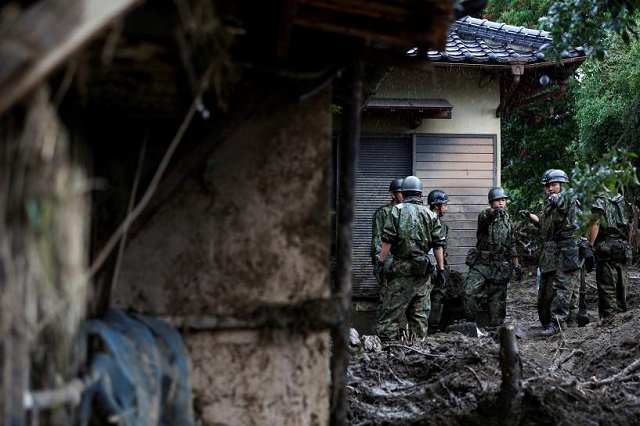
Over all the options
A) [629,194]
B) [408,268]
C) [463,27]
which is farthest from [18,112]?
[629,194]

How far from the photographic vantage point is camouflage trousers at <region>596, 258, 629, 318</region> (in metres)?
11.7

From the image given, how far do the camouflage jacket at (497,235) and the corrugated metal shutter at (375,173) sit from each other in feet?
4.78

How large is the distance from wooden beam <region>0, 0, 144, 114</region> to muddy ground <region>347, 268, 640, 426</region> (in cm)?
476

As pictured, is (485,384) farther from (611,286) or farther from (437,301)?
(611,286)

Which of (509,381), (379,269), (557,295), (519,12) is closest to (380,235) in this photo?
(379,269)

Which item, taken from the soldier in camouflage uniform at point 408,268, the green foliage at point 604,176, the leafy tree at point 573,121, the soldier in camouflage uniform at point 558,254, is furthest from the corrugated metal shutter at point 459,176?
the green foliage at point 604,176

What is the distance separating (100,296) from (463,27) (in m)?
10.8

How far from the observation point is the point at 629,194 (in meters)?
17.6

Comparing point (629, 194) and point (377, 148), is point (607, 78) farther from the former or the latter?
point (377, 148)

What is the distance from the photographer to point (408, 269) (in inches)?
412

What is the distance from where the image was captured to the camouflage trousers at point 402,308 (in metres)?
10.6

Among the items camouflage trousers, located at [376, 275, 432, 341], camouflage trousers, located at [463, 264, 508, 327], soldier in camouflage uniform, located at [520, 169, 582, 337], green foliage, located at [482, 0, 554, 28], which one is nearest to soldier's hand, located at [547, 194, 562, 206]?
soldier in camouflage uniform, located at [520, 169, 582, 337]

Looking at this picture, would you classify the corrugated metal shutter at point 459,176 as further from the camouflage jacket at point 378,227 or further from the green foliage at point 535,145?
the green foliage at point 535,145

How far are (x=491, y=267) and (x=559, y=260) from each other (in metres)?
1.03
